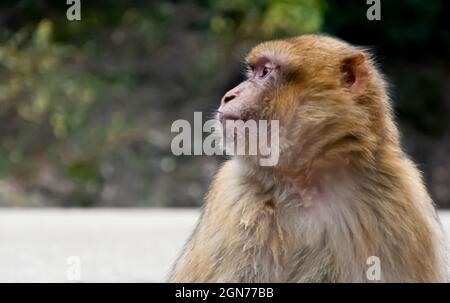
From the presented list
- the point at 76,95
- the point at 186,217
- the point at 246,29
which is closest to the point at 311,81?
the point at 186,217

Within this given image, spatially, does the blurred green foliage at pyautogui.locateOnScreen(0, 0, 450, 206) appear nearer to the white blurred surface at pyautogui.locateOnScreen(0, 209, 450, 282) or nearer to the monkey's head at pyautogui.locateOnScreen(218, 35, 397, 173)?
the white blurred surface at pyautogui.locateOnScreen(0, 209, 450, 282)

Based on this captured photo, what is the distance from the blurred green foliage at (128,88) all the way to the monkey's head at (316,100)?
6.48 meters

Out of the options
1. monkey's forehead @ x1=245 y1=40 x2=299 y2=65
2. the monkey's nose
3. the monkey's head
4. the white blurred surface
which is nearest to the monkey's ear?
the monkey's head

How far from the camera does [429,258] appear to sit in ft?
7.92

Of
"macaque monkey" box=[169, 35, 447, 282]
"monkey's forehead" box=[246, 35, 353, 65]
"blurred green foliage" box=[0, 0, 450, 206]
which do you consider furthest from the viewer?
"blurred green foliage" box=[0, 0, 450, 206]

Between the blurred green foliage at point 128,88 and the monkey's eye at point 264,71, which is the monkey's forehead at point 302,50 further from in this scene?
the blurred green foliage at point 128,88

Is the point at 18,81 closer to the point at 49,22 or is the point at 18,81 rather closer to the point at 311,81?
the point at 49,22

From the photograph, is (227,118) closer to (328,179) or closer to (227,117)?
(227,117)

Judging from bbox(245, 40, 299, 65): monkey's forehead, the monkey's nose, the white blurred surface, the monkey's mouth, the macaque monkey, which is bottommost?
the white blurred surface

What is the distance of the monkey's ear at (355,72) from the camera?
8.05 ft

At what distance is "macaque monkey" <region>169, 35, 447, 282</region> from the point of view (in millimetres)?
2377

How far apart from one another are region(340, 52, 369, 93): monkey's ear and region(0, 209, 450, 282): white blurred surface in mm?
1305

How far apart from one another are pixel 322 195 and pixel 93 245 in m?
3.38

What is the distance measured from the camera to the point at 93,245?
567cm
